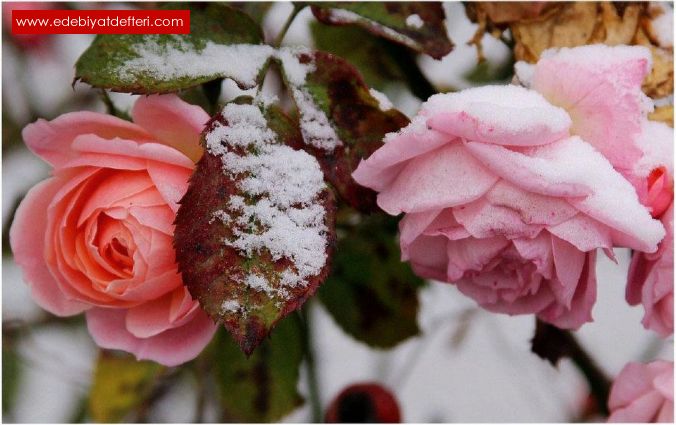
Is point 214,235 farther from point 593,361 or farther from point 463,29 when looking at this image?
point 593,361

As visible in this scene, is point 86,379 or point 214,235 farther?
point 86,379

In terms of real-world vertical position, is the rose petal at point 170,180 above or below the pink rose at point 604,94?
below

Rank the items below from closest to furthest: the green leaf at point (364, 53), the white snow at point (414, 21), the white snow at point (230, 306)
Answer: the white snow at point (230, 306) < the white snow at point (414, 21) < the green leaf at point (364, 53)

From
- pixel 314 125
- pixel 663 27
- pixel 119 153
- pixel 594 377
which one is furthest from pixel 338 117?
pixel 594 377

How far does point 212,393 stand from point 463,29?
37 centimetres

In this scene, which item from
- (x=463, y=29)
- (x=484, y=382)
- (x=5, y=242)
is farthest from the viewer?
(x=484, y=382)

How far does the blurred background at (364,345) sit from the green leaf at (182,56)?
0.08ft

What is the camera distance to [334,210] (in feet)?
1.23

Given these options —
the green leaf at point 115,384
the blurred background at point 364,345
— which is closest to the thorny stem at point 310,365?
the blurred background at point 364,345

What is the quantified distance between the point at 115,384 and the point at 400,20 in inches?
16.1

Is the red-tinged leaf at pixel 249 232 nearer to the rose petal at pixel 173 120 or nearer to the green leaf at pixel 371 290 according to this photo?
the rose petal at pixel 173 120

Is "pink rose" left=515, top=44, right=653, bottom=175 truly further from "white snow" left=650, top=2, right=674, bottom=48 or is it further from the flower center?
the flower center

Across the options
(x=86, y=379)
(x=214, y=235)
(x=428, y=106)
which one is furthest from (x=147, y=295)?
(x=86, y=379)

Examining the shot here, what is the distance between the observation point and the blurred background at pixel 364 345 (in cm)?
61
